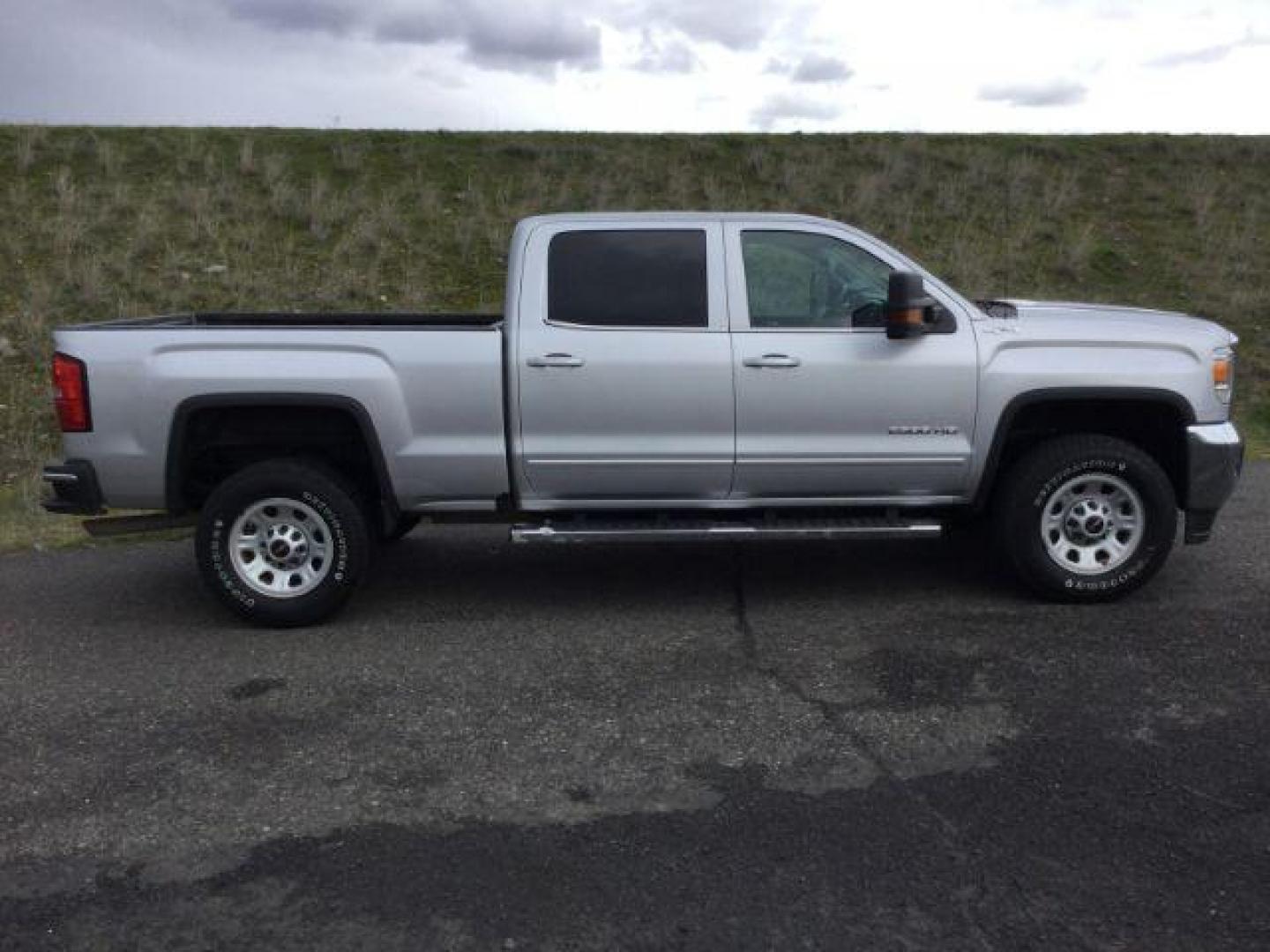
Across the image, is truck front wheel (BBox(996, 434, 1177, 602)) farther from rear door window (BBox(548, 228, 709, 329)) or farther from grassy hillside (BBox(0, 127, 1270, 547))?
grassy hillside (BBox(0, 127, 1270, 547))

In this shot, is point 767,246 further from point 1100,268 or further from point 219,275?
point 1100,268

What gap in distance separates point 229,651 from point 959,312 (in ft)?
12.9

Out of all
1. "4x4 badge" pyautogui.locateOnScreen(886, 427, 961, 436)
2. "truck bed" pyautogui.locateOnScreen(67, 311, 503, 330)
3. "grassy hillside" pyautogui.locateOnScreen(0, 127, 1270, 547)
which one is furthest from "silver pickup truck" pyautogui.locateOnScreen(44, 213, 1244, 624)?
"grassy hillside" pyautogui.locateOnScreen(0, 127, 1270, 547)

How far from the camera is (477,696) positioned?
5.10 meters

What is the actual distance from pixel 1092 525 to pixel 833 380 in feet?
5.04

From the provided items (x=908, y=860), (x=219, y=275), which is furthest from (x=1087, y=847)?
(x=219, y=275)

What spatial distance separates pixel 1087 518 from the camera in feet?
20.3

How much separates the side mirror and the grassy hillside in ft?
26.2

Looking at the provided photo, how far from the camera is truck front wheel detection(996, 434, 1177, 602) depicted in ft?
20.1

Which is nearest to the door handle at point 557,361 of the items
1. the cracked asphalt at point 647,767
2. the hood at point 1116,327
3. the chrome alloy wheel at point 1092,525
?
the cracked asphalt at point 647,767

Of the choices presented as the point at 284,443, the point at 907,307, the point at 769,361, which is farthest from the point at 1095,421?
the point at 284,443

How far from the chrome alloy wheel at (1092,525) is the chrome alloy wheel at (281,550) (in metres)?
3.64

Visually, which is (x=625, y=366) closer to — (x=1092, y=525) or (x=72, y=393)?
(x=1092, y=525)

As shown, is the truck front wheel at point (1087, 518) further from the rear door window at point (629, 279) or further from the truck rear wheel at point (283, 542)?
the truck rear wheel at point (283, 542)
